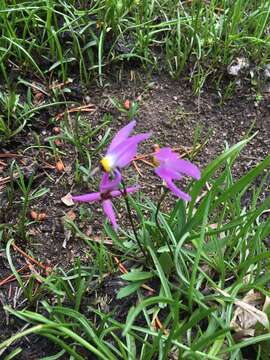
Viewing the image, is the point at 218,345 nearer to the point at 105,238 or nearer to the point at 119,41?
the point at 105,238

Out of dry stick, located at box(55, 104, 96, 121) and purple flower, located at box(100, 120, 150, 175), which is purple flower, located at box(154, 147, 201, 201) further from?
dry stick, located at box(55, 104, 96, 121)

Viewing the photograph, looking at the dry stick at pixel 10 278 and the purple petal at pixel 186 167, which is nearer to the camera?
the purple petal at pixel 186 167

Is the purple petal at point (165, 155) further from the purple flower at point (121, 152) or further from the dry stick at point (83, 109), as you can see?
the dry stick at point (83, 109)

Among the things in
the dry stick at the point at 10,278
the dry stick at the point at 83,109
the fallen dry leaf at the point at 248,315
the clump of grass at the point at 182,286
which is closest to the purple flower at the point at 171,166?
the clump of grass at the point at 182,286

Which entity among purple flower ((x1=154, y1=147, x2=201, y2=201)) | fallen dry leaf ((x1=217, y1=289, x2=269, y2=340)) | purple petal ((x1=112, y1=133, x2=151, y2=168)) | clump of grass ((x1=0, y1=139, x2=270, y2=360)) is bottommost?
fallen dry leaf ((x1=217, y1=289, x2=269, y2=340))

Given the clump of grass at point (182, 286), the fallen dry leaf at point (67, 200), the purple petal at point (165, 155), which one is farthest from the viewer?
the fallen dry leaf at point (67, 200)

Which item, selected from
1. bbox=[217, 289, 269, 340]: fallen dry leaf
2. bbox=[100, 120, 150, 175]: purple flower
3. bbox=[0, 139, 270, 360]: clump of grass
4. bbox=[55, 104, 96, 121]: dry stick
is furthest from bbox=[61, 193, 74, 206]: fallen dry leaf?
bbox=[100, 120, 150, 175]: purple flower

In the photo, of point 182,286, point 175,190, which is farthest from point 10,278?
point 175,190

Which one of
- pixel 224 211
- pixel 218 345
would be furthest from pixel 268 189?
pixel 218 345

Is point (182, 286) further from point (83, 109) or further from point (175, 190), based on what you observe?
point (83, 109)

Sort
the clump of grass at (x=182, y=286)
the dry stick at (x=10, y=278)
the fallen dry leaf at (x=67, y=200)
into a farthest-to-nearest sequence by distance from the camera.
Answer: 1. the fallen dry leaf at (x=67, y=200)
2. the dry stick at (x=10, y=278)
3. the clump of grass at (x=182, y=286)

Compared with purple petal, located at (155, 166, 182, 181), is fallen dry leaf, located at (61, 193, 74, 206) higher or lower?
lower
